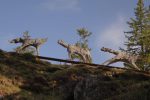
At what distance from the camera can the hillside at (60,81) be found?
10570mm

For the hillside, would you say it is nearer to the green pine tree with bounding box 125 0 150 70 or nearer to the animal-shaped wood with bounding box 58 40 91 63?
the animal-shaped wood with bounding box 58 40 91 63

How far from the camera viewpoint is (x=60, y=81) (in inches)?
463

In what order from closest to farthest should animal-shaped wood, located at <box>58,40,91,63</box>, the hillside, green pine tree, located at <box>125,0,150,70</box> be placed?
1. the hillside
2. animal-shaped wood, located at <box>58,40,91,63</box>
3. green pine tree, located at <box>125,0,150,70</box>

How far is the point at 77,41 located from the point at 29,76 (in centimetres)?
4311

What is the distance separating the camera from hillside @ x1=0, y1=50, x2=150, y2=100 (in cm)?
1057

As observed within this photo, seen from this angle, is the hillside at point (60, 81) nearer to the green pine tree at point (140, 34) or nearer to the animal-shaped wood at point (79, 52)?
the animal-shaped wood at point (79, 52)

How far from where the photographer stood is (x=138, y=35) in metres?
48.4

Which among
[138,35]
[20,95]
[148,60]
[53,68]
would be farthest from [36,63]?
[138,35]

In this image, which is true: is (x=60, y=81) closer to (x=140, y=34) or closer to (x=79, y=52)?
(x=79, y=52)

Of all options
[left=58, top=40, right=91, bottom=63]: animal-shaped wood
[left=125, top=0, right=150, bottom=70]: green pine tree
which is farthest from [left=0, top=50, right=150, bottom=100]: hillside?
[left=125, top=0, right=150, bottom=70]: green pine tree

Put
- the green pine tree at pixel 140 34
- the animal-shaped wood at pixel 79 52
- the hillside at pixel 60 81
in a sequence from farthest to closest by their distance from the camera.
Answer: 1. the green pine tree at pixel 140 34
2. the animal-shaped wood at pixel 79 52
3. the hillside at pixel 60 81

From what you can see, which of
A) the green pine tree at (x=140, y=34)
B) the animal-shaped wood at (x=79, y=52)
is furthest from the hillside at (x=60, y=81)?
the green pine tree at (x=140, y=34)

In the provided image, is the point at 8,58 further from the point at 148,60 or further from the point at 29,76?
the point at 148,60

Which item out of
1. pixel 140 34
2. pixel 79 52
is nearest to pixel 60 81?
pixel 79 52
